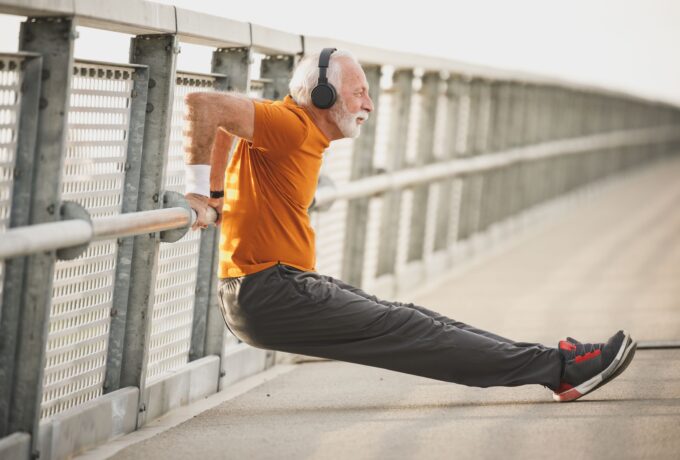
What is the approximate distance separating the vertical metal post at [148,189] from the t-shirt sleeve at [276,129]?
44 cm

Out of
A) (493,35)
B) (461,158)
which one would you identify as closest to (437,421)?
(461,158)

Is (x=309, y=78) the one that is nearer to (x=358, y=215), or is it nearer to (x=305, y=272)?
(x=305, y=272)

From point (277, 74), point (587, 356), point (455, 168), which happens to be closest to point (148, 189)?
point (277, 74)

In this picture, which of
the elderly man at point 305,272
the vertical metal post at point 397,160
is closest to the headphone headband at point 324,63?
the elderly man at point 305,272

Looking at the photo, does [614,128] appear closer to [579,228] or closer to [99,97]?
[579,228]

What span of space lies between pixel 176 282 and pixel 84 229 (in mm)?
1655

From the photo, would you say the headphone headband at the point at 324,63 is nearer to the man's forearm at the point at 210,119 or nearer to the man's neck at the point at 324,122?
the man's neck at the point at 324,122

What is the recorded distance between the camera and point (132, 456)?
15.8 ft

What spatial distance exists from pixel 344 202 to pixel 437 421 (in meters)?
3.57

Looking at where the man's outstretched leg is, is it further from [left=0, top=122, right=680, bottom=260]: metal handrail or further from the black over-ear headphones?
the black over-ear headphones

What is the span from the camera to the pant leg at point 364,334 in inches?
205

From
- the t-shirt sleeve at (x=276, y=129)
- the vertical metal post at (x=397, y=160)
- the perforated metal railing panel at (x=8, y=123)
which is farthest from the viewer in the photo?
the vertical metal post at (x=397, y=160)

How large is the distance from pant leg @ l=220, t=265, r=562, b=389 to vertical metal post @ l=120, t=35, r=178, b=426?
316 millimetres

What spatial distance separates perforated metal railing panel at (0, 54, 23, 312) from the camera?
414 cm
